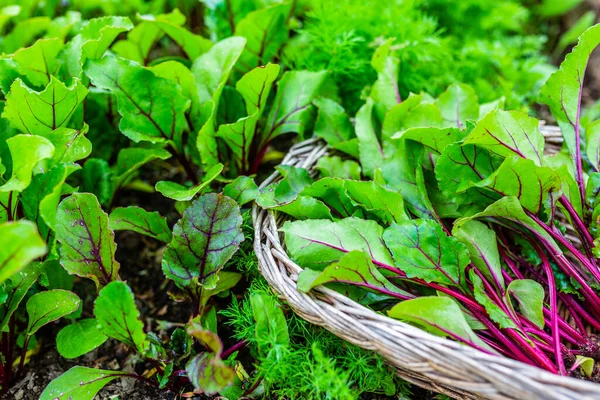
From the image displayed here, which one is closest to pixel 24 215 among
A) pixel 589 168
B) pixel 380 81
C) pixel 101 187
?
pixel 101 187

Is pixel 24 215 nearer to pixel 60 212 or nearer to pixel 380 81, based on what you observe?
pixel 60 212

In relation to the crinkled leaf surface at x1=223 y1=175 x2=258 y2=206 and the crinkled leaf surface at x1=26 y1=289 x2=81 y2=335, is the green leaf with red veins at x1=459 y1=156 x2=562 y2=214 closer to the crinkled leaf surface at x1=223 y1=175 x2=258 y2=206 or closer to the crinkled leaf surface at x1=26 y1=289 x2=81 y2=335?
the crinkled leaf surface at x1=223 y1=175 x2=258 y2=206

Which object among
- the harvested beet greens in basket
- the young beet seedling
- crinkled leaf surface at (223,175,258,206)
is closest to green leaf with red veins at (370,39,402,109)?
the harvested beet greens in basket

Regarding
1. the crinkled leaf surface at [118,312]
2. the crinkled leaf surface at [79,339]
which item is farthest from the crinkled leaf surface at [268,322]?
the crinkled leaf surface at [79,339]

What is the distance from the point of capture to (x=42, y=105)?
1172 mm

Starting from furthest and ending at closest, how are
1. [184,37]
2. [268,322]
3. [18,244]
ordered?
[184,37], [268,322], [18,244]

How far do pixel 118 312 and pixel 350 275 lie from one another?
474 mm

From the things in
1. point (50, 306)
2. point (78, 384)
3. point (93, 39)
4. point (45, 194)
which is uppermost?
point (93, 39)

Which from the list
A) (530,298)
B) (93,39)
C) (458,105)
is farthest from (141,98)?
(530,298)

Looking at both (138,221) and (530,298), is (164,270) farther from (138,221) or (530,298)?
(530,298)

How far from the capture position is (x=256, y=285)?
1.19 metres

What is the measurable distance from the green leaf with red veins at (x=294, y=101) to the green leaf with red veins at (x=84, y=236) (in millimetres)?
572

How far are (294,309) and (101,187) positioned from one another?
2.18 feet

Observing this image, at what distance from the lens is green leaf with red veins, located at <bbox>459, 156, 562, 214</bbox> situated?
3.54 feet
